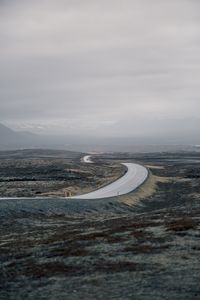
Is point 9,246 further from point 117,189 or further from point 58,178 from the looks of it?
point 58,178

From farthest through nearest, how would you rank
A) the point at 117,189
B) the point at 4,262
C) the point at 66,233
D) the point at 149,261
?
the point at 117,189
the point at 66,233
the point at 4,262
the point at 149,261

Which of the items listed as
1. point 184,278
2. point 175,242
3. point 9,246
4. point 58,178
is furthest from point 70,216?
point 58,178

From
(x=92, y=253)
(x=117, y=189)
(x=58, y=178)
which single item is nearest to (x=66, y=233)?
(x=92, y=253)

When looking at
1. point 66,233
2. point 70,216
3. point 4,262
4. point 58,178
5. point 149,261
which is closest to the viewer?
point 149,261

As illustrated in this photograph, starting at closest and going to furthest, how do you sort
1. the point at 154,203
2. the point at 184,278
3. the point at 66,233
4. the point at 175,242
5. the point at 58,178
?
the point at 184,278
the point at 175,242
the point at 66,233
the point at 154,203
the point at 58,178

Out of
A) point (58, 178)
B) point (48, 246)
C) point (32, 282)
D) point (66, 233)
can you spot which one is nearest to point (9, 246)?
point (48, 246)

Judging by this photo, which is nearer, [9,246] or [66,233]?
[9,246]

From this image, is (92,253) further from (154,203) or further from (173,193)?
(173,193)

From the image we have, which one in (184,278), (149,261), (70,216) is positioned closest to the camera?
(184,278)
